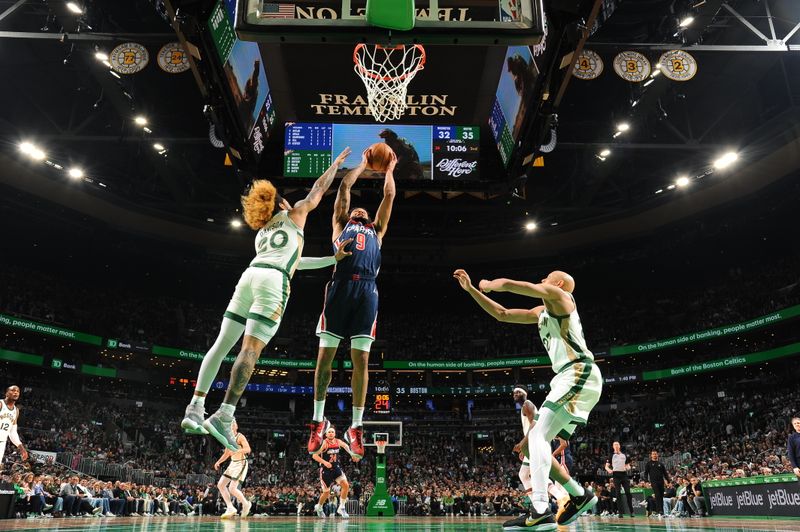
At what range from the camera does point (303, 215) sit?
19.0 ft

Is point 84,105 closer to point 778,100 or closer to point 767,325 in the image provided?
point 778,100

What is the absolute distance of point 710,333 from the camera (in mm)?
30312

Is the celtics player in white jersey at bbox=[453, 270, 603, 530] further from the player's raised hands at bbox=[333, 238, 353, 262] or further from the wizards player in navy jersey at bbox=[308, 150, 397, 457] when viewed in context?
the player's raised hands at bbox=[333, 238, 353, 262]

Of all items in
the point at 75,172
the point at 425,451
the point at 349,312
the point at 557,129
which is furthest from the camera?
the point at 425,451

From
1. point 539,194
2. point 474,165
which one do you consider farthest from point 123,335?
point 474,165

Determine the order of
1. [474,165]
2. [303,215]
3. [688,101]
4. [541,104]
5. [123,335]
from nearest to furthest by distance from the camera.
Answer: [303,215] → [541,104] → [474,165] → [688,101] → [123,335]

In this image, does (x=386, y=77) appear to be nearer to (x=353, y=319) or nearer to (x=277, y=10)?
(x=277, y=10)

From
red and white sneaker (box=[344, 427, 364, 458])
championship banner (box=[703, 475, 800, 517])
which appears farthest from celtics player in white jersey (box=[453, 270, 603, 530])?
championship banner (box=[703, 475, 800, 517])

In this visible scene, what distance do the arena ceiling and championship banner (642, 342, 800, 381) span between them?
7.65 meters

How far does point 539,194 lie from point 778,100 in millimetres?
10062

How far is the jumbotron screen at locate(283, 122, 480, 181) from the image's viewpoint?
1109 centimetres

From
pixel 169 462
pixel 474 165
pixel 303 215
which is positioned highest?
pixel 474 165

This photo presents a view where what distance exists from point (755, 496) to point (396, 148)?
39.9ft

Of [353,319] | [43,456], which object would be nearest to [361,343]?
[353,319]
